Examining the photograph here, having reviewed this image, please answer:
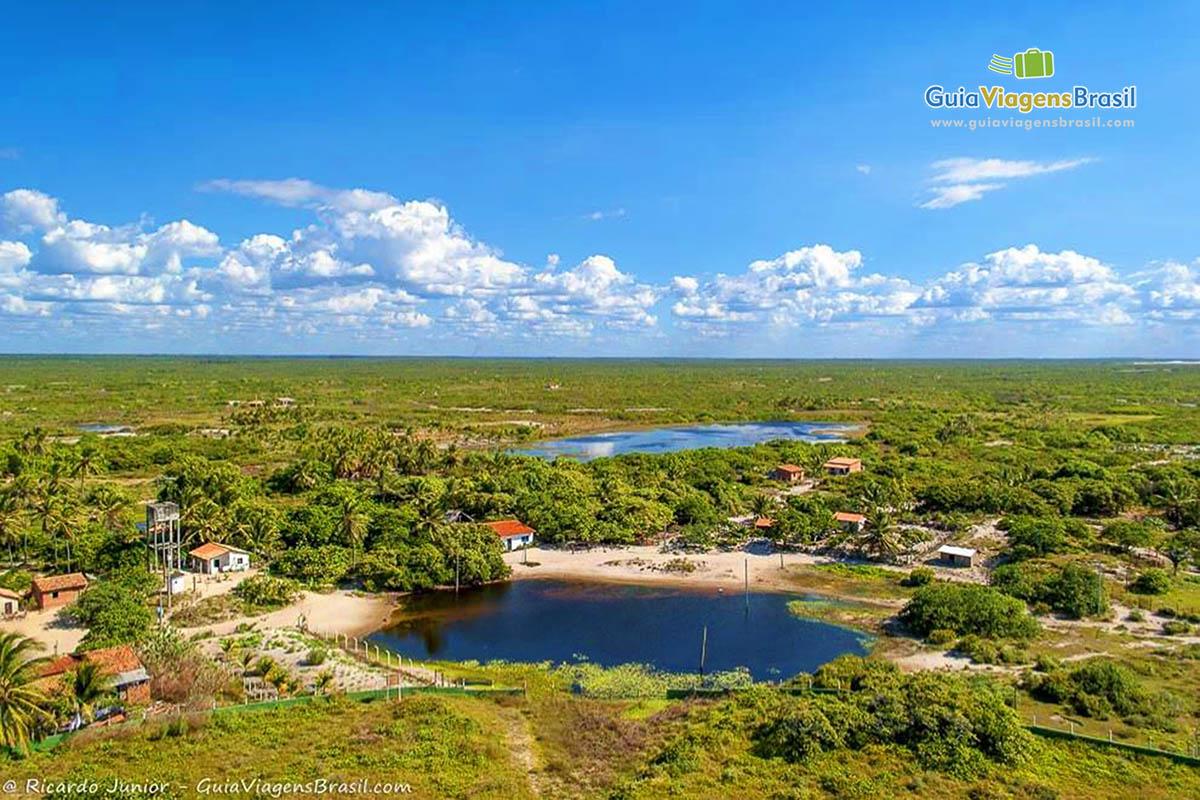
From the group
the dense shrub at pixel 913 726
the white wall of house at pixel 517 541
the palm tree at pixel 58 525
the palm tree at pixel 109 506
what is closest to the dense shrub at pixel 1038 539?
the dense shrub at pixel 913 726

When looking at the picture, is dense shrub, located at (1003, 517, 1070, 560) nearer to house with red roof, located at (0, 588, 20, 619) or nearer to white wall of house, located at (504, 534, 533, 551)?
white wall of house, located at (504, 534, 533, 551)

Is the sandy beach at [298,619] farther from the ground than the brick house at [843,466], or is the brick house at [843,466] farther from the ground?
the brick house at [843,466]

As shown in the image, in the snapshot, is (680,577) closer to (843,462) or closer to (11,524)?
(843,462)

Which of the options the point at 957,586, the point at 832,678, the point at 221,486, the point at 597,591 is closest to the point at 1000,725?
the point at 832,678

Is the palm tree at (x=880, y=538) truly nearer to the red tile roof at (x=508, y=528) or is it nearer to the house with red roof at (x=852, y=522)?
the house with red roof at (x=852, y=522)

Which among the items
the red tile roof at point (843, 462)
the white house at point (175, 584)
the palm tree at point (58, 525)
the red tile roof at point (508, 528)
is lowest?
the white house at point (175, 584)

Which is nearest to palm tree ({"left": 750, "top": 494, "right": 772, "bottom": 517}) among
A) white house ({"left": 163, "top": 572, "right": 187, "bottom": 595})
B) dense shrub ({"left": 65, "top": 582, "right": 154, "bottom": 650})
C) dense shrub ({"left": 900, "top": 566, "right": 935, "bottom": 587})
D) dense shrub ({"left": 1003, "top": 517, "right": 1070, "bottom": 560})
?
dense shrub ({"left": 900, "top": 566, "right": 935, "bottom": 587})

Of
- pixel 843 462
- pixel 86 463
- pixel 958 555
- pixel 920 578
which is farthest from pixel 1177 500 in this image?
pixel 86 463
